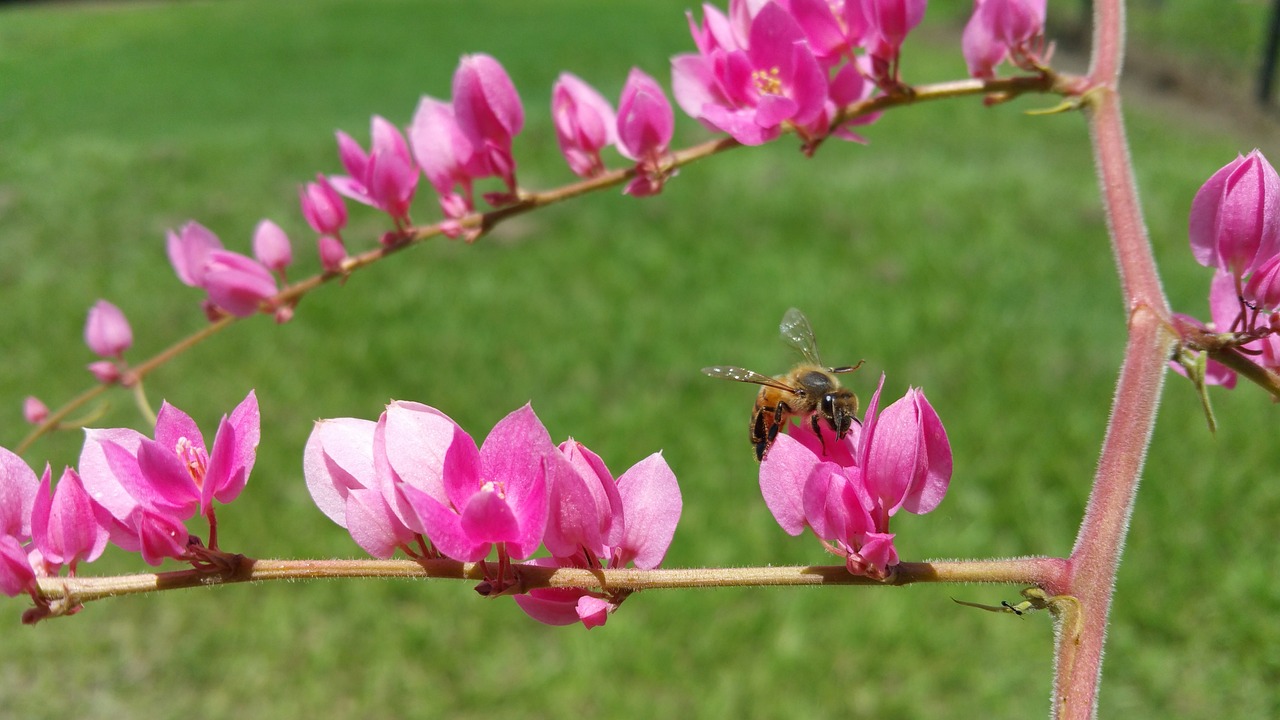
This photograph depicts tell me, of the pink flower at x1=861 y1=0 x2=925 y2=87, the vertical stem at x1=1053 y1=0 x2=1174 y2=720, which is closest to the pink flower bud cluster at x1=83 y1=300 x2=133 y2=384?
the pink flower at x1=861 y1=0 x2=925 y2=87

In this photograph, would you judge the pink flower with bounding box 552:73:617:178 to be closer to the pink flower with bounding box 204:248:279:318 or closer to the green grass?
the pink flower with bounding box 204:248:279:318

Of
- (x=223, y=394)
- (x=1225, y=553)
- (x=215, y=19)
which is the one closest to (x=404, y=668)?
(x=223, y=394)

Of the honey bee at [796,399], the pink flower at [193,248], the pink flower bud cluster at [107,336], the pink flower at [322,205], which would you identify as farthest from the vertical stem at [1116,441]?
the pink flower bud cluster at [107,336]

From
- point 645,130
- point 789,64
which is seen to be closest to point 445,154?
point 645,130

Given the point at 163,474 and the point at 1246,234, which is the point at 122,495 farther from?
the point at 1246,234

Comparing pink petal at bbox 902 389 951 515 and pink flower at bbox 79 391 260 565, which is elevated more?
pink flower at bbox 79 391 260 565

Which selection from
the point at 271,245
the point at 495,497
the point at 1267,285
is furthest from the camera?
the point at 271,245
